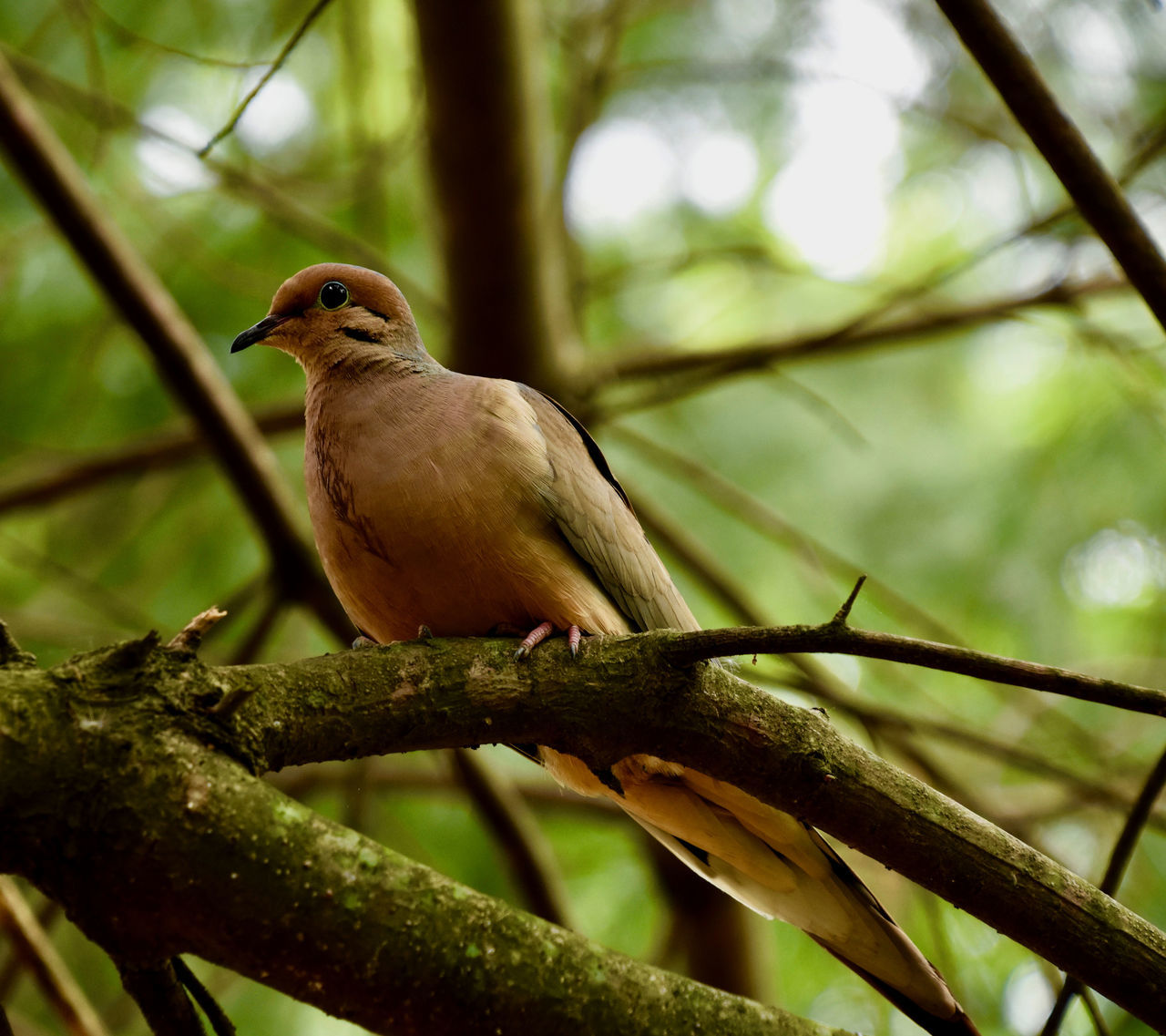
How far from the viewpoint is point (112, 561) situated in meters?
5.94

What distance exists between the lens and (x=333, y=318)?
137 inches

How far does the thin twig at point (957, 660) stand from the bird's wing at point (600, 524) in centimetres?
101

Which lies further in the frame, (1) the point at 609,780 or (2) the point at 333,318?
(2) the point at 333,318

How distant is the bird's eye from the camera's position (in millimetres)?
3525

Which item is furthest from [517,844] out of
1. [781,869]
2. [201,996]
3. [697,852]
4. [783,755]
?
[201,996]

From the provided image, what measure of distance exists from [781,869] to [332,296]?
2.03 m

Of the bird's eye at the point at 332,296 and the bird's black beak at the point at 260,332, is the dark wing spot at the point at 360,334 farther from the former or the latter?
the bird's black beak at the point at 260,332

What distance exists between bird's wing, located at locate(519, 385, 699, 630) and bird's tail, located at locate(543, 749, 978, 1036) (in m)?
0.43

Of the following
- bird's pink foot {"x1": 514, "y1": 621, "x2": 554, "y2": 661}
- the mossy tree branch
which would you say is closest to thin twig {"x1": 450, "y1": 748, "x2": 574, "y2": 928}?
bird's pink foot {"x1": 514, "y1": 621, "x2": 554, "y2": 661}

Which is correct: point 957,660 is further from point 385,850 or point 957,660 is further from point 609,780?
point 609,780

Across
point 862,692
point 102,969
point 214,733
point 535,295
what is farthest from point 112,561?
point 214,733

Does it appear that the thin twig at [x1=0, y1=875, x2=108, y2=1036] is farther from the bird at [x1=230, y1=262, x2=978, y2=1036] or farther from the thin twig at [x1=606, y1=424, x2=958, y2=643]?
the thin twig at [x1=606, y1=424, x2=958, y2=643]

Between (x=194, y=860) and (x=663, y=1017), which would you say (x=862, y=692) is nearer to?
(x=663, y=1017)

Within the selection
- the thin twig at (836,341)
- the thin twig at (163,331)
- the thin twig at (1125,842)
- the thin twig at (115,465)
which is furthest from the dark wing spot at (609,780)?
the thin twig at (115,465)
